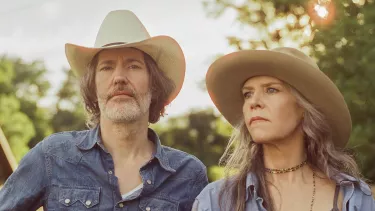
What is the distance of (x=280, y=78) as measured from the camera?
3.44 meters

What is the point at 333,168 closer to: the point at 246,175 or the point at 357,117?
the point at 246,175

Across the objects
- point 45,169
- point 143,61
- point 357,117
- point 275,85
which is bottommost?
point 357,117

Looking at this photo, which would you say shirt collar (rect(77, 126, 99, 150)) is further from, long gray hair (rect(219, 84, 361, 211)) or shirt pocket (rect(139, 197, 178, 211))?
long gray hair (rect(219, 84, 361, 211))

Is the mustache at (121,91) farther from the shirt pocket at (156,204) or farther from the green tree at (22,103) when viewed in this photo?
the green tree at (22,103)

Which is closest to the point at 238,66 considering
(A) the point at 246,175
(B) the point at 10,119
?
(A) the point at 246,175

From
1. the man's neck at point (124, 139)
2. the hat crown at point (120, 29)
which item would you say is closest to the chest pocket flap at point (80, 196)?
the man's neck at point (124, 139)

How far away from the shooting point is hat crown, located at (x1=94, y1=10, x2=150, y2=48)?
13.0 ft

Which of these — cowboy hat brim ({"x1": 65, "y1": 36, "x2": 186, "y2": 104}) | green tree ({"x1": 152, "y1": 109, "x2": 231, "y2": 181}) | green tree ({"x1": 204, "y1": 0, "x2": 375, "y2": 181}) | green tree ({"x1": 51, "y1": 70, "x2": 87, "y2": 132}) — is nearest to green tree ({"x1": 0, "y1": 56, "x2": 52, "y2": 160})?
green tree ({"x1": 51, "y1": 70, "x2": 87, "y2": 132})

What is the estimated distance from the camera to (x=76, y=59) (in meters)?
4.17

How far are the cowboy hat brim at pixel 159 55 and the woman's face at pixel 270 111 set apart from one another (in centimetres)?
79

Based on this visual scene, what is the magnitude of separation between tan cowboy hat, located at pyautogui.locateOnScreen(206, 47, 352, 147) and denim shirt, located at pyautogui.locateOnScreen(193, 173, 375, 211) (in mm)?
345

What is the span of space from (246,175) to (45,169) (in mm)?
1131

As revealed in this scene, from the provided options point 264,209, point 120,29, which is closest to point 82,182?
point 120,29

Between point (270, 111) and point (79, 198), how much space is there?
1.18 meters
